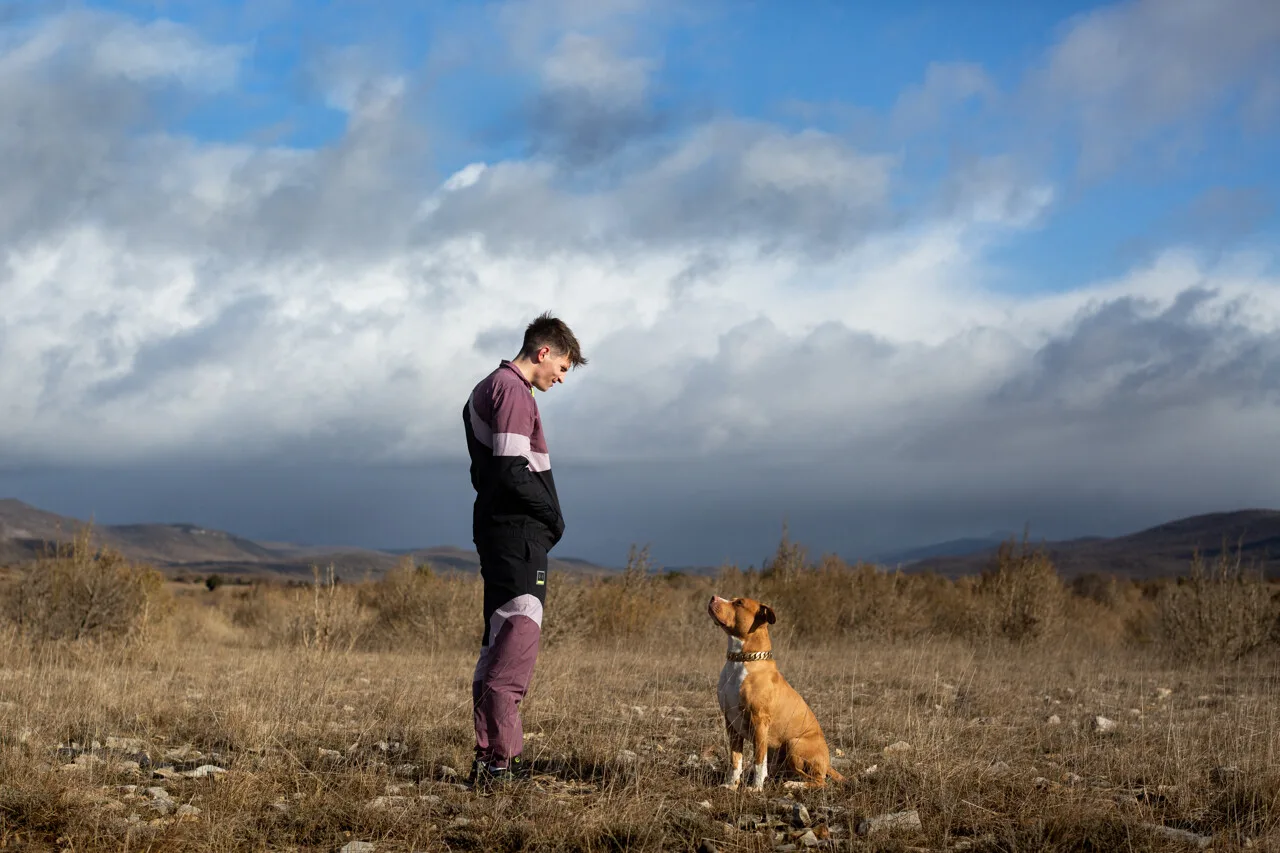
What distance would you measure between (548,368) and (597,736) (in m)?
2.68

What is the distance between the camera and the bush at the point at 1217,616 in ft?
51.5

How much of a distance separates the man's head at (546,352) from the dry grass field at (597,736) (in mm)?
2203

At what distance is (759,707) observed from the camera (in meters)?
5.45

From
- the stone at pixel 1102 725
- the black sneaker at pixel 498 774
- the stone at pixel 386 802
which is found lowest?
the stone at pixel 1102 725

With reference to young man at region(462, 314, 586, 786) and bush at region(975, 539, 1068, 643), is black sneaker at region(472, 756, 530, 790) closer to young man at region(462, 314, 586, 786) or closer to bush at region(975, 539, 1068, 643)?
young man at region(462, 314, 586, 786)

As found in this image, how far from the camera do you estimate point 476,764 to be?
18.8ft

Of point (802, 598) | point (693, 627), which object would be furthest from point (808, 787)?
point (802, 598)

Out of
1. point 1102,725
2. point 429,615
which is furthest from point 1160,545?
point 1102,725

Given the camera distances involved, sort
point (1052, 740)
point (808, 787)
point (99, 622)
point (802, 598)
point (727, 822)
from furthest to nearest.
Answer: point (802, 598)
point (99, 622)
point (1052, 740)
point (808, 787)
point (727, 822)

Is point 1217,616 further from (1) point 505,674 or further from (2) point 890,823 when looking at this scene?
(1) point 505,674

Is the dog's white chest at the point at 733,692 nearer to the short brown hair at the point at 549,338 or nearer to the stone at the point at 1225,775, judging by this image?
the short brown hair at the point at 549,338

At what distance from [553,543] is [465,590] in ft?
38.5

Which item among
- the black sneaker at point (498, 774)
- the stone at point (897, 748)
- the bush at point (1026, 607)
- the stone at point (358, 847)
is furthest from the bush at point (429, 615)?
the stone at point (358, 847)

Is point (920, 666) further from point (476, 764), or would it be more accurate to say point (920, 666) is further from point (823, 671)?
point (476, 764)
